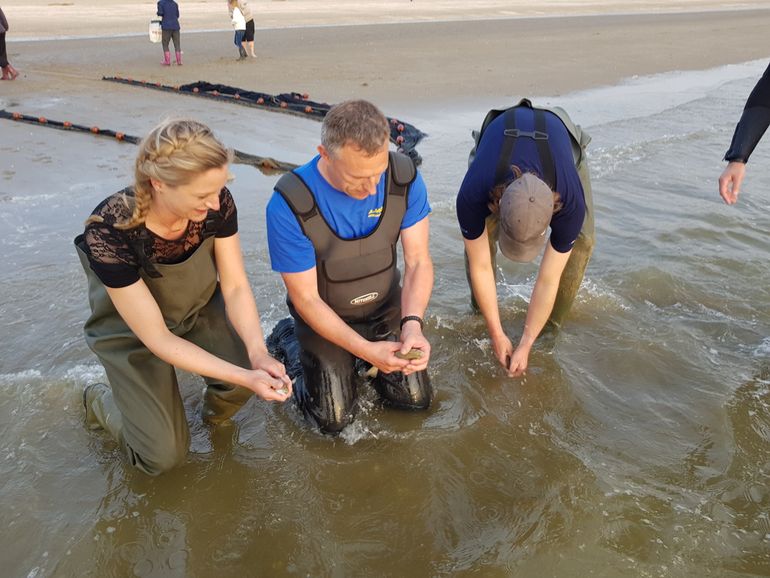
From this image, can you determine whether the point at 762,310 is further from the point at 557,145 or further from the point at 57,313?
the point at 57,313

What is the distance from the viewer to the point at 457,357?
3.82 metres

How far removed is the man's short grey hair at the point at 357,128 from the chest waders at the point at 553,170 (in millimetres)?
693

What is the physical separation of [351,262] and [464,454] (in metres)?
1.08

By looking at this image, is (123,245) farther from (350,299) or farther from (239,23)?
(239,23)

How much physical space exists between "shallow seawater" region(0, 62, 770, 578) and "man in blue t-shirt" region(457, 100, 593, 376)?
0.51 metres

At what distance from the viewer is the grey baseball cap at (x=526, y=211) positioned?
105 inches

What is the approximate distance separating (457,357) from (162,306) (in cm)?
178

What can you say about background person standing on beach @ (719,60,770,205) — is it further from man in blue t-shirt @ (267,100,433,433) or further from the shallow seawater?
man in blue t-shirt @ (267,100,433,433)

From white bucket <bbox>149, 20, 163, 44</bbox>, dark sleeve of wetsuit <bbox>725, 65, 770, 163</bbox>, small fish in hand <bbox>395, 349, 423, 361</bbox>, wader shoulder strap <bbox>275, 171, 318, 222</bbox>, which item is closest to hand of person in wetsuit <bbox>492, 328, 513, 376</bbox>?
small fish in hand <bbox>395, 349, 423, 361</bbox>

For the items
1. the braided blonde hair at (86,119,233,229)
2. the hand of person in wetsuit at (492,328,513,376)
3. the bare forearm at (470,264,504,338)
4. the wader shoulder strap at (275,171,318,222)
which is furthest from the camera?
the hand of person in wetsuit at (492,328,513,376)

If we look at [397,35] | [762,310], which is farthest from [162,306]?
[397,35]

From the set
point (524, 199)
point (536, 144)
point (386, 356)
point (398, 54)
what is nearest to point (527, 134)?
point (536, 144)

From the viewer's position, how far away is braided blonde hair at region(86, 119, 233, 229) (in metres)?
2.29

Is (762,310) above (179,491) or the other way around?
above
